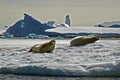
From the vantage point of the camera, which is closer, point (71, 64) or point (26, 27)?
point (71, 64)

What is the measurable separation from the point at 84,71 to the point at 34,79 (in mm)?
896

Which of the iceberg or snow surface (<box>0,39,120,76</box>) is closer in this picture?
snow surface (<box>0,39,120,76</box>)

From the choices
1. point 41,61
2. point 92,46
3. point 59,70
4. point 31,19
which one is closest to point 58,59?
point 41,61

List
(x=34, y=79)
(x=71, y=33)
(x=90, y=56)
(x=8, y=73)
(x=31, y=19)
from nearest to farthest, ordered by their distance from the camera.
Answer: (x=34, y=79) → (x=8, y=73) → (x=90, y=56) → (x=31, y=19) → (x=71, y=33)

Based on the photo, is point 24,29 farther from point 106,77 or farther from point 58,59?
point 106,77

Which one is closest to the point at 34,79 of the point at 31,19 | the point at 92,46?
the point at 92,46

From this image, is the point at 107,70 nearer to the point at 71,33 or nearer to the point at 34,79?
the point at 34,79

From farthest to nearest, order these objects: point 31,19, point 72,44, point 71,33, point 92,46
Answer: point 71,33 < point 31,19 < point 72,44 < point 92,46

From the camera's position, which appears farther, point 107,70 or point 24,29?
point 24,29

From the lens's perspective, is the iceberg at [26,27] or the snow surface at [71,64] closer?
the snow surface at [71,64]

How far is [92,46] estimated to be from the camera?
8.63m

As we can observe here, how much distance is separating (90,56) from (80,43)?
7.12ft

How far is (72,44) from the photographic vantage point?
9242 millimetres

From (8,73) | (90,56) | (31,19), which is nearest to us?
(8,73)
